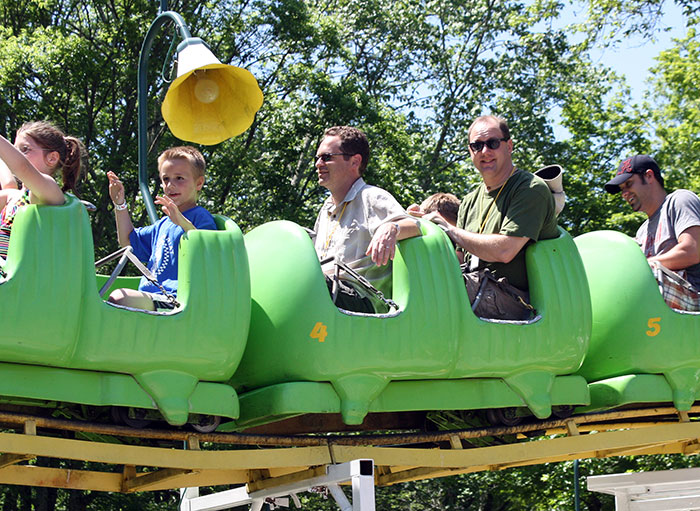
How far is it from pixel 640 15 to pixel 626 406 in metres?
11.8

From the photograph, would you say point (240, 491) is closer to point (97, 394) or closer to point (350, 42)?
point (97, 394)

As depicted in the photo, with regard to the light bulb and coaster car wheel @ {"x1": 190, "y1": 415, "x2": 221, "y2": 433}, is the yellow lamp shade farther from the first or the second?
coaster car wheel @ {"x1": 190, "y1": 415, "x2": 221, "y2": 433}

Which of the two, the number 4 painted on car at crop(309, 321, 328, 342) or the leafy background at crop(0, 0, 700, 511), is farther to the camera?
the leafy background at crop(0, 0, 700, 511)

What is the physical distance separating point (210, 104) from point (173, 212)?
872 millimetres

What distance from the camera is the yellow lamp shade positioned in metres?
4.61

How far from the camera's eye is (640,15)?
15836 mm

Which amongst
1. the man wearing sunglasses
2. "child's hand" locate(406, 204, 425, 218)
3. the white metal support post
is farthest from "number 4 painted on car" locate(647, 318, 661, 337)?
the white metal support post

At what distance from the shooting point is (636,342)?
5.15m

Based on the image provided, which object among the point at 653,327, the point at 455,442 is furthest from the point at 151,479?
the point at 653,327

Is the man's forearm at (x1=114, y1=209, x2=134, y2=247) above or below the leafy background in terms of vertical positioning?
below

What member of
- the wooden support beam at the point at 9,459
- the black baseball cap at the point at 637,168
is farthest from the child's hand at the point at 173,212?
the black baseball cap at the point at 637,168

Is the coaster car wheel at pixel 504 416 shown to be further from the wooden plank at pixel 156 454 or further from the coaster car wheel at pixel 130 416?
the coaster car wheel at pixel 130 416

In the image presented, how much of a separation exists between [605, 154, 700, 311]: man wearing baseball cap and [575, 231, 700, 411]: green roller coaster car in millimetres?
188

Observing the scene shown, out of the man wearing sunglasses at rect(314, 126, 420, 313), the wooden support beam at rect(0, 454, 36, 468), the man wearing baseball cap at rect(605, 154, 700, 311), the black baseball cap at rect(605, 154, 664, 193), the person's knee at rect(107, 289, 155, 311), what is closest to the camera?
the person's knee at rect(107, 289, 155, 311)
